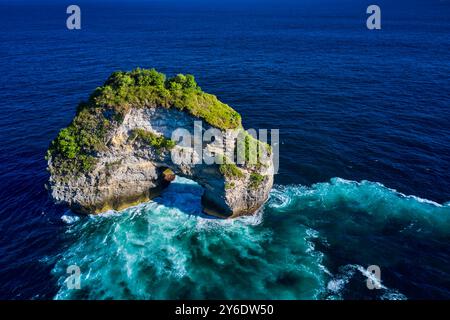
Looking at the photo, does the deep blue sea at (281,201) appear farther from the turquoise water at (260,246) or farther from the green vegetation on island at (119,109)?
the green vegetation on island at (119,109)

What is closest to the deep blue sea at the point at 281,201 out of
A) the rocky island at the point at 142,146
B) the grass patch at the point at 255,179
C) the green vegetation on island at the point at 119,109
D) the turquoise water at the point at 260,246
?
the turquoise water at the point at 260,246

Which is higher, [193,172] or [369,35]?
[369,35]

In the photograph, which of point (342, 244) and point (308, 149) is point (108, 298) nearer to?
point (342, 244)

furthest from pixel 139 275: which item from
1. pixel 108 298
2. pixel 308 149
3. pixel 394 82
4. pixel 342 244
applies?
pixel 394 82

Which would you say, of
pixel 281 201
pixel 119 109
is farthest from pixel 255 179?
pixel 119 109

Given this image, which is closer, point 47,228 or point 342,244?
point 342,244

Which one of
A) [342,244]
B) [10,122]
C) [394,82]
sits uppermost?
[394,82]
